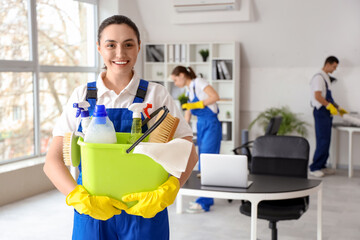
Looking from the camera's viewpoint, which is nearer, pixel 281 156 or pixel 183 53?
pixel 281 156

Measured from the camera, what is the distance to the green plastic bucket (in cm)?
142

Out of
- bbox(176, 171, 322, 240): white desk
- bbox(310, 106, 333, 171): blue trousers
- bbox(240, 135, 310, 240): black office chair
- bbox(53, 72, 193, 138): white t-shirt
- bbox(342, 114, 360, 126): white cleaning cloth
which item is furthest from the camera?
bbox(310, 106, 333, 171): blue trousers

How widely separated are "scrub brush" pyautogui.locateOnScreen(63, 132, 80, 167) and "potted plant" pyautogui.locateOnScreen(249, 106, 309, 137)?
19.4 ft

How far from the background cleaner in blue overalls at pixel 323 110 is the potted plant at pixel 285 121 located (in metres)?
0.57

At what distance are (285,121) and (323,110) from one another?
73 centimetres

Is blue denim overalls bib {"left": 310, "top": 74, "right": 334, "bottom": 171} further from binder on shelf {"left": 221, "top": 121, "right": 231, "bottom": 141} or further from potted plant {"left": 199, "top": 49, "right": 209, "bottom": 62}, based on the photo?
potted plant {"left": 199, "top": 49, "right": 209, "bottom": 62}

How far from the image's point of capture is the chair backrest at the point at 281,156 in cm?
357

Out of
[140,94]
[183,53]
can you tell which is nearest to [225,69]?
[183,53]

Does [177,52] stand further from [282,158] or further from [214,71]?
[282,158]

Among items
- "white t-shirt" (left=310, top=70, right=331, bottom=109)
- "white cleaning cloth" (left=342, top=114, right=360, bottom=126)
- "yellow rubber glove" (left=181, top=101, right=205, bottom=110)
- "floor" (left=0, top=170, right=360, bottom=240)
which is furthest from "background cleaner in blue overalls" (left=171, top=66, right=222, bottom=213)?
"white cleaning cloth" (left=342, top=114, right=360, bottom=126)

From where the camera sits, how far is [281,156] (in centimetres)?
363

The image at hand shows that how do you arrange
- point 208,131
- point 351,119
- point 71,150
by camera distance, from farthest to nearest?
point 351,119 → point 208,131 → point 71,150

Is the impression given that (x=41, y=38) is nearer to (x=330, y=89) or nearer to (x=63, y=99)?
(x=63, y=99)

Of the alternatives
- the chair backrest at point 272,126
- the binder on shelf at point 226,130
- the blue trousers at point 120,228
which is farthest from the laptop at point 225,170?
the binder on shelf at point 226,130
